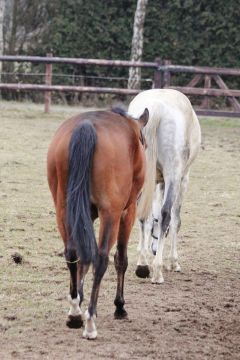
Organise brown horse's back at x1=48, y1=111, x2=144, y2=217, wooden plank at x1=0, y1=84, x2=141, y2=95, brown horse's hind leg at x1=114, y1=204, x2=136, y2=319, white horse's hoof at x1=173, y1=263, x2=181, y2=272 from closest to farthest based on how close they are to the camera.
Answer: brown horse's back at x1=48, y1=111, x2=144, y2=217, brown horse's hind leg at x1=114, y1=204, x2=136, y2=319, white horse's hoof at x1=173, y1=263, x2=181, y2=272, wooden plank at x1=0, y1=84, x2=141, y2=95

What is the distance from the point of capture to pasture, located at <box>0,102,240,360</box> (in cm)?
520

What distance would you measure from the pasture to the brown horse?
0.32 m

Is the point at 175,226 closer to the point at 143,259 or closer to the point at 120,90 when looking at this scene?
the point at 143,259

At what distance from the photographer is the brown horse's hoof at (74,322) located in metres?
5.43

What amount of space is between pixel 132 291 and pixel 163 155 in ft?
3.91

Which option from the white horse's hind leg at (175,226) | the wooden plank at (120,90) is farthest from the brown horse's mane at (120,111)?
the wooden plank at (120,90)

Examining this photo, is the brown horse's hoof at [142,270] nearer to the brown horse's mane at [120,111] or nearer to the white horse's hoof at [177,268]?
the white horse's hoof at [177,268]

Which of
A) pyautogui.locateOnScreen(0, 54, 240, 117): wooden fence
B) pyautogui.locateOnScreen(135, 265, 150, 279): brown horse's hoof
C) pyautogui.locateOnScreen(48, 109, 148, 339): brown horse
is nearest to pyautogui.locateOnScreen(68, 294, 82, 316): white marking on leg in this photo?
pyautogui.locateOnScreen(48, 109, 148, 339): brown horse

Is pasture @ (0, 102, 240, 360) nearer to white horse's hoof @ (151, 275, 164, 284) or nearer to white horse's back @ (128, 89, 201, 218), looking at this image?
white horse's hoof @ (151, 275, 164, 284)

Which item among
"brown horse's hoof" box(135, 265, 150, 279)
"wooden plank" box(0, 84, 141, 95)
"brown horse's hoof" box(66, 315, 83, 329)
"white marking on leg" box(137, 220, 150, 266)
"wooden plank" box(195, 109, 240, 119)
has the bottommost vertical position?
"wooden plank" box(195, 109, 240, 119)

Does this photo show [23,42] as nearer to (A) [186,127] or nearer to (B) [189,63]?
(B) [189,63]

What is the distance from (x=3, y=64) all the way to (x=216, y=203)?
1304cm

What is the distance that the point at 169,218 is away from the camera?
283 inches

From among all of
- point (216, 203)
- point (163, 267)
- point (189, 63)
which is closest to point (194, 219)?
point (216, 203)
